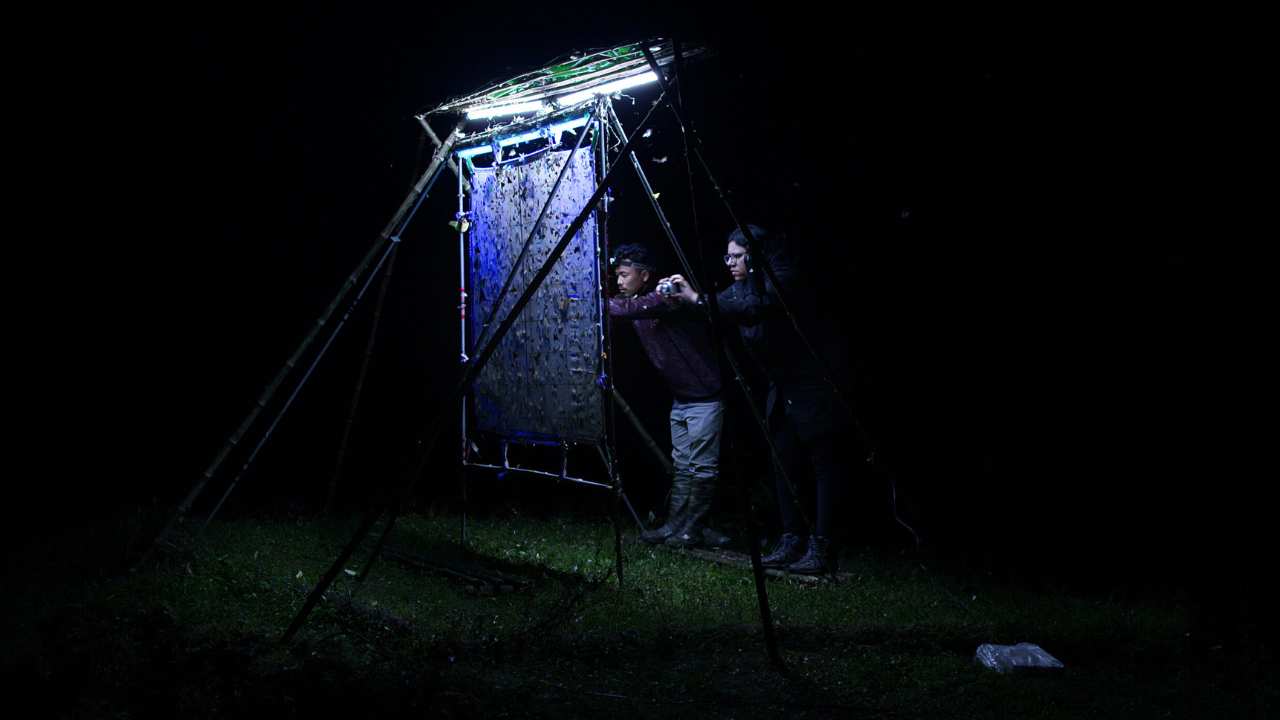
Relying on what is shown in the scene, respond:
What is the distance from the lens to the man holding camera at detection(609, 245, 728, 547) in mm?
6465

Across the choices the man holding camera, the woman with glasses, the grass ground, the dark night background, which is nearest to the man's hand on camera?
the woman with glasses

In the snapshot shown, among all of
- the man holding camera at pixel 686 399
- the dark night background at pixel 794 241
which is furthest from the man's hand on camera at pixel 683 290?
the dark night background at pixel 794 241

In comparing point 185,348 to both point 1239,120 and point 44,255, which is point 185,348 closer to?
point 44,255

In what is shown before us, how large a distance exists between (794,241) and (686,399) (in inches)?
57.2

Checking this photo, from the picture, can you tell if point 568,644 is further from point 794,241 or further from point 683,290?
point 794,241

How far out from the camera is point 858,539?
691cm

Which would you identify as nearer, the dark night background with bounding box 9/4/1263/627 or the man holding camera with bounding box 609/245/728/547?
the man holding camera with bounding box 609/245/728/547

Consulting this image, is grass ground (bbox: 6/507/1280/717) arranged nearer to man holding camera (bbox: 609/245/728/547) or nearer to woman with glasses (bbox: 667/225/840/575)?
woman with glasses (bbox: 667/225/840/575)

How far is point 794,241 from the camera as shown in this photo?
20.2ft

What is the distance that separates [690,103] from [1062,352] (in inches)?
175

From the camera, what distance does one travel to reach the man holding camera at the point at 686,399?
255 inches

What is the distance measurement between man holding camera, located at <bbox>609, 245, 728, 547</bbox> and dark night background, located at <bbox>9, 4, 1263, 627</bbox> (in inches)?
40.6

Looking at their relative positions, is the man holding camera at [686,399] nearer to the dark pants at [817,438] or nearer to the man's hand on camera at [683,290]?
the man's hand on camera at [683,290]

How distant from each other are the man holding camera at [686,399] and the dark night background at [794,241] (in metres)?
1.03
